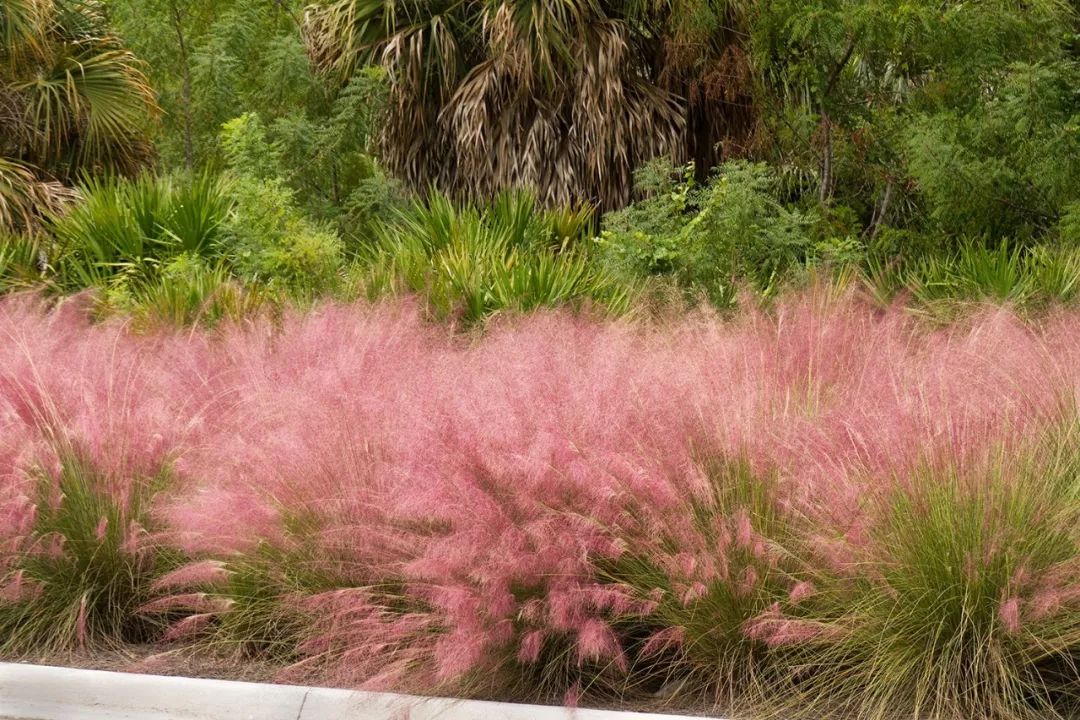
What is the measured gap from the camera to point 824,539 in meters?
5.10

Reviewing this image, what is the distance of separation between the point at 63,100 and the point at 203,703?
14.7m

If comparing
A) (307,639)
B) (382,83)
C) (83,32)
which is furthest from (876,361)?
(83,32)

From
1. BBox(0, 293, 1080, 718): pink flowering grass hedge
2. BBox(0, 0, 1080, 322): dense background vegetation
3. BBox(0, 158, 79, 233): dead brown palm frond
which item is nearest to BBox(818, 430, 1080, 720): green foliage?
BBox(0, 293, 1080, 718): pink flowering grass hedge

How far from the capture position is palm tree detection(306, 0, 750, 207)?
1673 centimetres

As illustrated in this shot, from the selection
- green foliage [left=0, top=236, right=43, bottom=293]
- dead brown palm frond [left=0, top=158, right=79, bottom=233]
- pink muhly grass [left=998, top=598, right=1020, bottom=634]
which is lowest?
dead brown palm frond [left=0, top=158, right=79, bottom=233]

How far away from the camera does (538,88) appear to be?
1752cm

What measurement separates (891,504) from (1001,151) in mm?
8732

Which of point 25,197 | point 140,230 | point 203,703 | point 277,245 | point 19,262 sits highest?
point 203,703

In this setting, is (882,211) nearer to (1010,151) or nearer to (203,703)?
(1010,151)

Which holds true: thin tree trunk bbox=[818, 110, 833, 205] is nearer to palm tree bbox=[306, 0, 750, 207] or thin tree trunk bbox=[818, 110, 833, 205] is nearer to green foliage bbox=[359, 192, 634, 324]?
palm tree bbox=[306, 0, 750, 207]

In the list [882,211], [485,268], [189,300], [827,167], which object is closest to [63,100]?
[189,300]

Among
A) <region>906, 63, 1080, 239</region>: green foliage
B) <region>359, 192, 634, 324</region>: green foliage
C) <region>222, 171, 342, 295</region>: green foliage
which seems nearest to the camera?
<region>359, 192, 634, 324</region>: green foliage

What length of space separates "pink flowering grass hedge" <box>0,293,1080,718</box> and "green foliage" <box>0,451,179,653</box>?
0.01m

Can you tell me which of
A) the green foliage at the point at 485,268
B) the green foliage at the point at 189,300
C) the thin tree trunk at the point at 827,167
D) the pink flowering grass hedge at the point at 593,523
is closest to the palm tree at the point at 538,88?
the thin tree trunk at the point at 827,167
